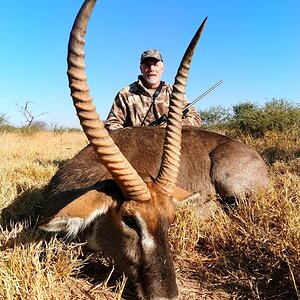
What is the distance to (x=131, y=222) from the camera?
3.31 m

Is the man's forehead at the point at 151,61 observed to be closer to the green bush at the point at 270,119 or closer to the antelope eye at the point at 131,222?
the antelope eye at the point at 131,222

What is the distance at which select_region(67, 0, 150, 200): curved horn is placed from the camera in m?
2.73

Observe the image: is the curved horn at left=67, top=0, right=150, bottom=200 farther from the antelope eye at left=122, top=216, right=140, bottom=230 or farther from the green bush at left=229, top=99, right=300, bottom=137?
the green bush at left=229, top=99, right=300, bottom=137

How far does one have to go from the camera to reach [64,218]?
3.06m

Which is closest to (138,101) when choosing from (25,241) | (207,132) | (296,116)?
(207,132)

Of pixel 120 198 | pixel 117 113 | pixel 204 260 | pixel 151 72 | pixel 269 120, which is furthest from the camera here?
pixel 269 120

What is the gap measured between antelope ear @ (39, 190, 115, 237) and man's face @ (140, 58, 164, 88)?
561cm

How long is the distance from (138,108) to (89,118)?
5.44 metres

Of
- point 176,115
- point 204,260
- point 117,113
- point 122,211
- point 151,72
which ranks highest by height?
point 151,72

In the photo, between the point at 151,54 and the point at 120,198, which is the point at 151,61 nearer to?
the point at 151,54

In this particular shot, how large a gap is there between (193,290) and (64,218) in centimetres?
138

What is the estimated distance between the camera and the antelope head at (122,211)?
2.99m

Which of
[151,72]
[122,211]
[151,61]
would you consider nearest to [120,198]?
[122,211]

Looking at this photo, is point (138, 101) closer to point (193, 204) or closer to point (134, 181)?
point (193, 204)
